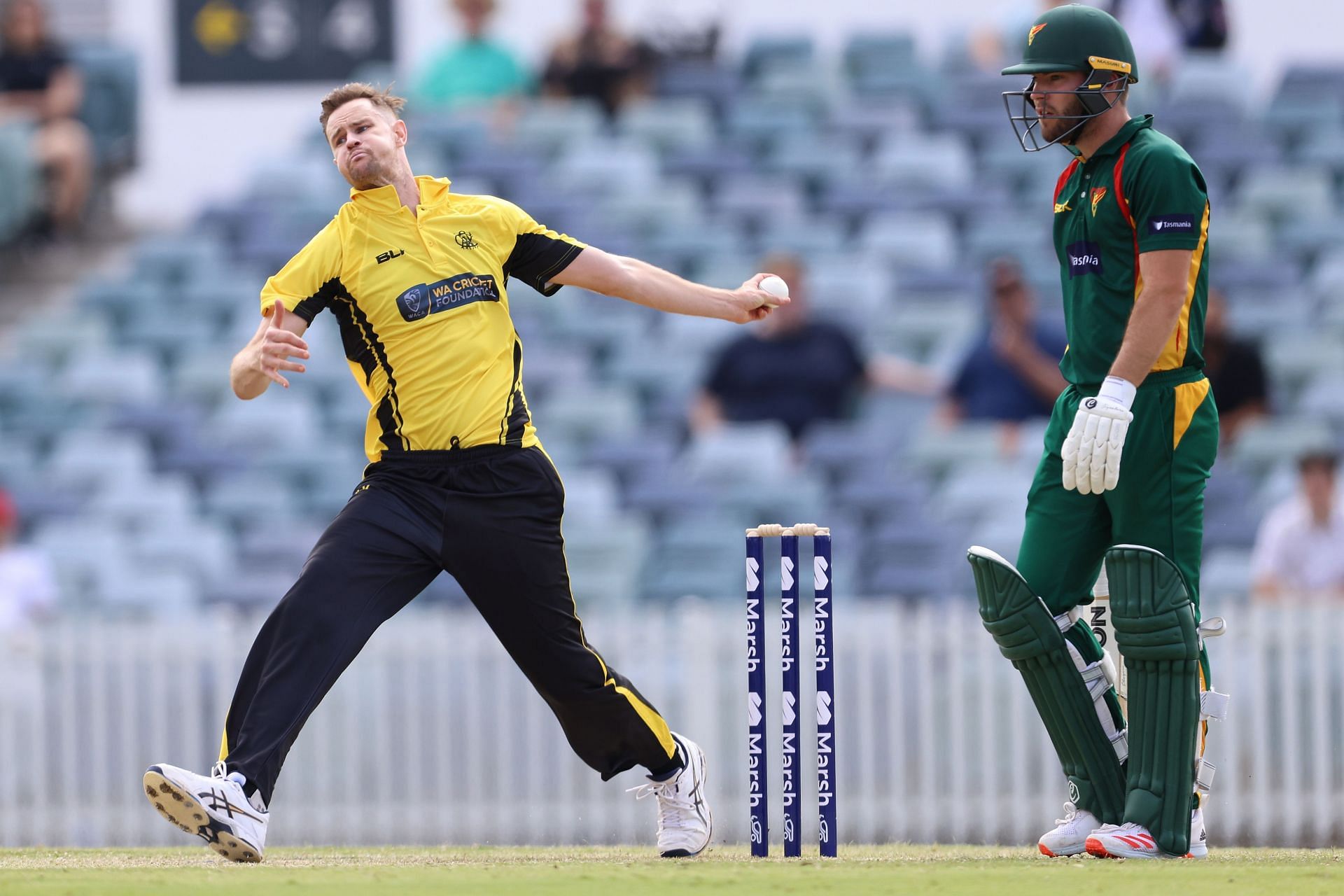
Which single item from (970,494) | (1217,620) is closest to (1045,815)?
(970,494)

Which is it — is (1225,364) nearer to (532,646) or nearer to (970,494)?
(970,494)

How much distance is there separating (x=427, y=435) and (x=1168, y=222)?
1.81 m

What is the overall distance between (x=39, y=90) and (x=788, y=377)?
19.6ft

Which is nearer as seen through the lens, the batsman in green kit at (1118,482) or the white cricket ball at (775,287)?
the batsman in green kit at (1118,482)

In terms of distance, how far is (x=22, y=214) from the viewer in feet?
43.6

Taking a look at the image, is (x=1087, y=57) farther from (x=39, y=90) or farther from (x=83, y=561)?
(x=39, y=90)

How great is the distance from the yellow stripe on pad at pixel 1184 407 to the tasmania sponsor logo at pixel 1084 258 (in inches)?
13.4

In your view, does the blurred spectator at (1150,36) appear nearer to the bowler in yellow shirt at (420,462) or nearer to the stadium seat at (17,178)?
the stadium seat at (17,178)

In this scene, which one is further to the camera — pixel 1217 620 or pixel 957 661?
pixel 957 661

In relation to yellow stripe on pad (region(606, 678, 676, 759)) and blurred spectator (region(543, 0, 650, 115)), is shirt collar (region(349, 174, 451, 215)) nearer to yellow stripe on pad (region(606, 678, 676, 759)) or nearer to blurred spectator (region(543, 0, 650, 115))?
yellow stripe on pad (region(606, 678, 676, 759))

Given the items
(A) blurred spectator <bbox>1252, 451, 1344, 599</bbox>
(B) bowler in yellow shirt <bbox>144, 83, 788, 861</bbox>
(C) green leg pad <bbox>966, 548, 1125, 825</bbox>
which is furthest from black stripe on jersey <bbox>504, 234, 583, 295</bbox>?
(A) blurred spectator <bbox>1252, 451, 1344, 599</bbox>

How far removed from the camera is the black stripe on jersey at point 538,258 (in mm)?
5043

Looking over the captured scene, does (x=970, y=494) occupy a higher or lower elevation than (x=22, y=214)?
lower

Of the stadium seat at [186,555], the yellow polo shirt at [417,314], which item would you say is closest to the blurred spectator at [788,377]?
the stadium seat at [186,555]
